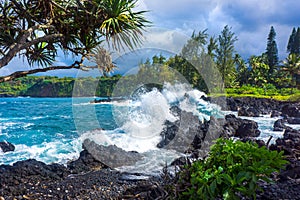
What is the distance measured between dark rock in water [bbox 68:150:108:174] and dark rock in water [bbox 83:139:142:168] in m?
0.13

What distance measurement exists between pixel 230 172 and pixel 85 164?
531cm

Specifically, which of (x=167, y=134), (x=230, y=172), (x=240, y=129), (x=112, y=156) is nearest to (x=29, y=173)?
(x=112, y=156)

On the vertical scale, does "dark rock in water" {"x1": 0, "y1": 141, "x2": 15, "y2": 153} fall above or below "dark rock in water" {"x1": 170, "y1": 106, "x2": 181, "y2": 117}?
below

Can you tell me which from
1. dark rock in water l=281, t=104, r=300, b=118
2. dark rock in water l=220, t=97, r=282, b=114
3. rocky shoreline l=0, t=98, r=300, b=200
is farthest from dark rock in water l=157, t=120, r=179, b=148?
dark rock in water l=220, t=97, r=282, b=114

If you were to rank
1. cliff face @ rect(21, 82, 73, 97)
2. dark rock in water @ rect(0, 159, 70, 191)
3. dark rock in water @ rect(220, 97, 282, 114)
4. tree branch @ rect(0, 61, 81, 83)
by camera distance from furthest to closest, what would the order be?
cliff face @ rect(21, 82, 73, 97) < dark rock in water @ rect(220, 97, 282, 114) < dark rock in water @ rect(0, 159, 70, 191) < tree branch @ rect(0, 61, 81, 83)

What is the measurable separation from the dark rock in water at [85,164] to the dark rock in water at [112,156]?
13cm

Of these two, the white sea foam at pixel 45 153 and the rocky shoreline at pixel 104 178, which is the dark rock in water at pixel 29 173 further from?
the white sea foam at pixel 45 153

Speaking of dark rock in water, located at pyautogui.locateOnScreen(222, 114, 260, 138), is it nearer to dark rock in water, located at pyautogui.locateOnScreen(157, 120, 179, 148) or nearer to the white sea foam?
dark rock in water, located at pyautogui.locateOnScreen(157, 120, 179, 148)

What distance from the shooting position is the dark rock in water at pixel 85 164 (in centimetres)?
655

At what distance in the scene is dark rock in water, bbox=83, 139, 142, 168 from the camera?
7.00 m

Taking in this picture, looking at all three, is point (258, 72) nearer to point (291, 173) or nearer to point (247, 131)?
point (247, 131)

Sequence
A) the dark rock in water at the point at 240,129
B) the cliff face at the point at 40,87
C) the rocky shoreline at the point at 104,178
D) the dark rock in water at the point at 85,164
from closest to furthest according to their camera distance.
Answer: the rocky shoreline at the point at 104,178
the dark rock in water at the point at 85,164
the dark rock in water at the point at 240,129
the cliff face at the point at 40,87

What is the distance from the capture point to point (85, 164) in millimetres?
6832

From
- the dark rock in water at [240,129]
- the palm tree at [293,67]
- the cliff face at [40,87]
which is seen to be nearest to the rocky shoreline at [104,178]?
the dark rock in water at [240,129]
